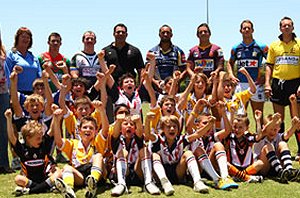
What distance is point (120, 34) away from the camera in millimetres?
7918

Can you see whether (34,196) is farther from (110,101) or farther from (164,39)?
(164,39)

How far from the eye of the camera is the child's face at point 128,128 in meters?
5.91

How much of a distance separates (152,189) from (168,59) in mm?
3226

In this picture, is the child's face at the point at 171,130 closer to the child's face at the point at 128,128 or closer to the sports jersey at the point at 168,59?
the child's face at the point at 128,128

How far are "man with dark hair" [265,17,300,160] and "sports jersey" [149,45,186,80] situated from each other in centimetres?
168

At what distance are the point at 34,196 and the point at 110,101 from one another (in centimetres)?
280

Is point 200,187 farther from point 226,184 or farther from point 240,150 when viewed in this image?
point 240,150

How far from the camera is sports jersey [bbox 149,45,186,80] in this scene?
8.06 meters

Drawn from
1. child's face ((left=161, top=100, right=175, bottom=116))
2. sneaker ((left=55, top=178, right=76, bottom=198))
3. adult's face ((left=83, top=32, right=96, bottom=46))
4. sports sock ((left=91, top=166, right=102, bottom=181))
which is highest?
adult's face ((left=83, top=32, right=96, bottom=46))

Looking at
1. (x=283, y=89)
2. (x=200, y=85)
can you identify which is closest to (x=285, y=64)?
(x=283, y=89)

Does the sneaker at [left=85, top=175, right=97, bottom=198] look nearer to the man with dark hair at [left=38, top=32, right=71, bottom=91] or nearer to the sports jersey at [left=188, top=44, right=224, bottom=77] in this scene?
the man with dark hair at [left=38, top=32, right=71, bottom=91]

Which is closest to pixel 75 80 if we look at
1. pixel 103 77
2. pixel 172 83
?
pixel 103 77

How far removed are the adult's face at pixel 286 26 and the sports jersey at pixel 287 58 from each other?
198mm

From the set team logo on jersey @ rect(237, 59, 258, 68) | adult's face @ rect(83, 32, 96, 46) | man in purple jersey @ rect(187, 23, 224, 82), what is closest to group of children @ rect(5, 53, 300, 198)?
adult's face @ rect(83, 32, 96, 46)
